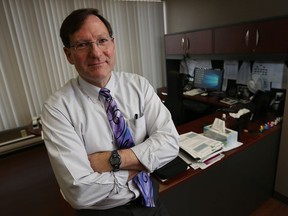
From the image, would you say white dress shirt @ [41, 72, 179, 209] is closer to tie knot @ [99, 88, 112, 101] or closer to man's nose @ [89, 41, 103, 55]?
tie knot @ [99, 88, 112, 101]

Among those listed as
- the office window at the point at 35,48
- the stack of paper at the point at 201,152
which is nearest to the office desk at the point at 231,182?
the stack of paper at the point at 201,152

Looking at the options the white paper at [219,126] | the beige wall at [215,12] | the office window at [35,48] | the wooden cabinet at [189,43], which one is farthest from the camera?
the office window at [35,48]

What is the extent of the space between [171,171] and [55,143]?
71cm

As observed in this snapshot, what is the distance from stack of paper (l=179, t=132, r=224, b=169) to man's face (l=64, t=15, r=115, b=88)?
80 centimetres

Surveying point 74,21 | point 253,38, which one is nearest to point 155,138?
point 74,21

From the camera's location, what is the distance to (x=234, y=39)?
2361mm

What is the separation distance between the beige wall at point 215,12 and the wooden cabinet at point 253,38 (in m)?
0.47

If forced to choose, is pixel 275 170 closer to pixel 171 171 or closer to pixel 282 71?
pixel 282 71

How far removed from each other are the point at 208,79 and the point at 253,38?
995mm

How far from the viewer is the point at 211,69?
9.96 feet

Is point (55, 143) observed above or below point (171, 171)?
above

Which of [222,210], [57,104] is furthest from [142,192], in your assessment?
[222,210]

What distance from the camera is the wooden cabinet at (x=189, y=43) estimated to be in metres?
2.72

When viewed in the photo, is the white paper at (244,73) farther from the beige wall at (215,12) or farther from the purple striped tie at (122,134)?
the purple striped tie at (122,134)
